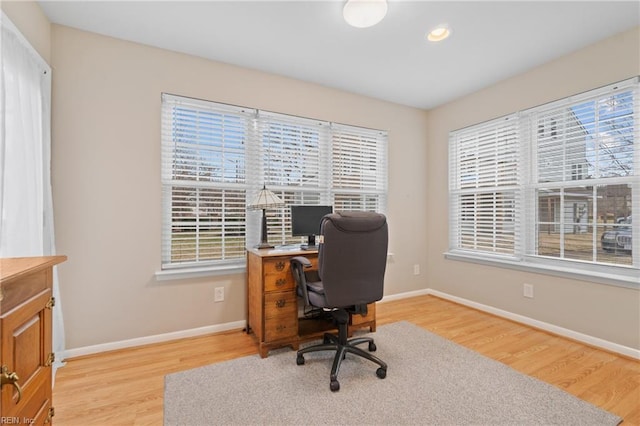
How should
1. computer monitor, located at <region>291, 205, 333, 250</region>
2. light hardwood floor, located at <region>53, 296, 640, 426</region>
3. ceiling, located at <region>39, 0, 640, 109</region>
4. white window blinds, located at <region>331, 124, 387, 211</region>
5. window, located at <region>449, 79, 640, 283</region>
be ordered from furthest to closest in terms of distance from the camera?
white window blinds, located at <region>331, 124, 387, 211</region>
computer monitor, located at <region>291, 205, 333, 250</region>
window, located at <region>449, 79, 640, 283</region>
ceiling, located at <region>39, 0, 640, 109</region>
light hardwood floor, located at <region>53, 296, 640, 426</region>

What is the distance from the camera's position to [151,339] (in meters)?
2.45

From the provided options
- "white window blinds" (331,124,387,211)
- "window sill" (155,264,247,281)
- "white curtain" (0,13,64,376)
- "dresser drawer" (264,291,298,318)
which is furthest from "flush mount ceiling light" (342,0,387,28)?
"window sill" (155,264,247,281)

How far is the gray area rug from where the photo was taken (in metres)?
1.57

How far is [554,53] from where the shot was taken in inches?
102

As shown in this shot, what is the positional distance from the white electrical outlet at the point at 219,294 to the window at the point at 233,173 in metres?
0.22

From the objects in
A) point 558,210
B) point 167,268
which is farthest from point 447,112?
point 167,268

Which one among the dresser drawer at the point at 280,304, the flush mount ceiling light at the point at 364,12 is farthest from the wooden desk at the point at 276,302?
the flush mount ceiling light at the point at 364,12

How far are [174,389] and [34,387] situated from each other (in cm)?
99

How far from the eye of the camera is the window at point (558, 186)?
2.34 meters

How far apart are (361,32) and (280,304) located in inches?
90.7

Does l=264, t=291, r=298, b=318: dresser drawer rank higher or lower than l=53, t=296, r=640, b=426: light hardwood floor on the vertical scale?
higher

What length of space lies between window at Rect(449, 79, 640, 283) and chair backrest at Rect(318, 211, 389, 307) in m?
2.00

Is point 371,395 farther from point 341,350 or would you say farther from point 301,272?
point 301,272

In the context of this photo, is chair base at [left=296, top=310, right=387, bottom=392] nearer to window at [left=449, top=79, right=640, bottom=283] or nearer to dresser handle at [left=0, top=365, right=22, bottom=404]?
dresser handle at [left=0, top=365, right=22, bottom=404]
